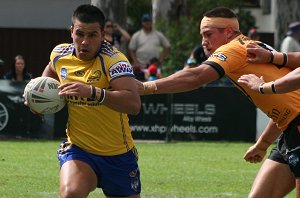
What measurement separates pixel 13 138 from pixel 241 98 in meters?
4.57

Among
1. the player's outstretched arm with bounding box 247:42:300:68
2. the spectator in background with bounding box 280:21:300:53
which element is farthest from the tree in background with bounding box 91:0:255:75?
the player's outstretched arm with bounding box 247:42:300:68

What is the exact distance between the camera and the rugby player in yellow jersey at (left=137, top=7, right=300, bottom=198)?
7863mm

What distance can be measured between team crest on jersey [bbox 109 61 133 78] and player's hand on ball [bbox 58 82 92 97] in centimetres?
43

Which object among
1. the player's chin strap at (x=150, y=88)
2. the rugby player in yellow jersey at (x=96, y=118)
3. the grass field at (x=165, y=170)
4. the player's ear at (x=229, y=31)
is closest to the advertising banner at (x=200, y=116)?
the grass field at (x=165, y=170)

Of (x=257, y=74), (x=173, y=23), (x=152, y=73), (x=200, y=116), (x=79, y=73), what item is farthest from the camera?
(x=173, y=23)

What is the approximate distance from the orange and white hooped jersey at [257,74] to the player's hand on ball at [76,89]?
40.2 inches

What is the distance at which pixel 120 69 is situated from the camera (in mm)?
7953

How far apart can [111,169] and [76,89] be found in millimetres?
989

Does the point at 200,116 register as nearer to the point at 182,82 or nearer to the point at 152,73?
the point at 152,73

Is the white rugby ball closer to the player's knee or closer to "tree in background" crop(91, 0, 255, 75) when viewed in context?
the player's knee

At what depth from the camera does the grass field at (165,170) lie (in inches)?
477

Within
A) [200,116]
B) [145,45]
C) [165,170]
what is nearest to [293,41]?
[200,116]

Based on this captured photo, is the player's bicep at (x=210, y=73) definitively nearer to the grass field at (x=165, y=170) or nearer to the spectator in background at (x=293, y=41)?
the grass field at (x=165, y=170)

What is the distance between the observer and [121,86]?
7.87 meters
